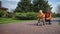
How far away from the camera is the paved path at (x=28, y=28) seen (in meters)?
1.85

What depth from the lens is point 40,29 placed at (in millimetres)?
1890

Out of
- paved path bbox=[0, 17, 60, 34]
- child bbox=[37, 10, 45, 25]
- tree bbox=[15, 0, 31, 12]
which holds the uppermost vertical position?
tree bbox=[15, 0, 31, 12]

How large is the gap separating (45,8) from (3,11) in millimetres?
639

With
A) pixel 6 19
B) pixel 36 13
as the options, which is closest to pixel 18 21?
pixel 6 19

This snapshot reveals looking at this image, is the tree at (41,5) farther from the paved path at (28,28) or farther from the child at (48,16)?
the paved path at (28,28)

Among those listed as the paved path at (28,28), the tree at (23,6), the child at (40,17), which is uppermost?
the tree at (23,6)

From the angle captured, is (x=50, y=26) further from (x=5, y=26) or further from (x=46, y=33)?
(x=5, y=26)

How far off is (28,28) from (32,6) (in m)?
0.35

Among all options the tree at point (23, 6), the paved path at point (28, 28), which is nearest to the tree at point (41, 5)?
the tree at point (23, 6)

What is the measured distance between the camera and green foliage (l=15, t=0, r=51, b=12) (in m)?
1.88

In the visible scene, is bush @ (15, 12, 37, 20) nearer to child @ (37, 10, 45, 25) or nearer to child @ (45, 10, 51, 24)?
child @ (37, 10, 45, 25)

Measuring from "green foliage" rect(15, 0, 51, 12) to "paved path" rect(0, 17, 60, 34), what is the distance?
0.68 ft

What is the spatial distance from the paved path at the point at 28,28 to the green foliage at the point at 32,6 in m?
0.21

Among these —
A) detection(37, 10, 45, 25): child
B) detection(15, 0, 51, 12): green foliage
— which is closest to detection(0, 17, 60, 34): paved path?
detection(37, 10, 45, 25): child
